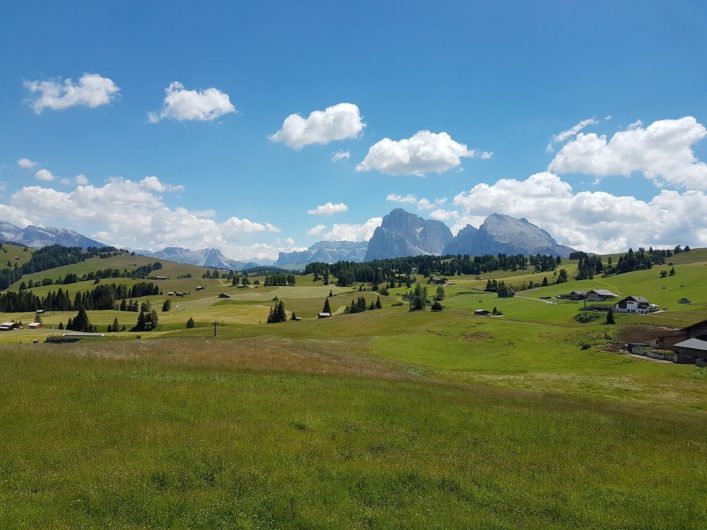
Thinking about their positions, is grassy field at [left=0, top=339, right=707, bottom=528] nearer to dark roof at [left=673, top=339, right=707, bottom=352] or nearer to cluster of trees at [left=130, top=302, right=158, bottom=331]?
dark roof at [left=673, top=339, right=707, bottom=352]

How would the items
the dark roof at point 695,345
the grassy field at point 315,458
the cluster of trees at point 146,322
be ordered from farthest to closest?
1. the cluster of trees at point 146,322
2. the dark roof at point 695,345
3. the grassy field at point 315,458

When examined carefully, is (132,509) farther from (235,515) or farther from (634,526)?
(634,526)

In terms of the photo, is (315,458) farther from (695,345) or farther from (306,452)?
(695,345)

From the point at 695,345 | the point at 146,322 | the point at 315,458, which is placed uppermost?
the point at 315,458

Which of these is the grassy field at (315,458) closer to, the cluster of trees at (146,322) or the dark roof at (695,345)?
the dark roof at (695,345)

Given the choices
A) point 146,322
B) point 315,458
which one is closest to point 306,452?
point 315,458

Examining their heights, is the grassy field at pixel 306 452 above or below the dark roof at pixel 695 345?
above

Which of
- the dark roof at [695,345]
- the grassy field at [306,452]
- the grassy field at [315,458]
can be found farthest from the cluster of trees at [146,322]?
the dark roof at [695,345]

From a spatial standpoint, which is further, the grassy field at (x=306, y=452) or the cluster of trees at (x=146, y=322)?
the cluster of trees at (x=146, y=322)

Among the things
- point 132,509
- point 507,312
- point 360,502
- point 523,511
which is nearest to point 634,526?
point 523,511

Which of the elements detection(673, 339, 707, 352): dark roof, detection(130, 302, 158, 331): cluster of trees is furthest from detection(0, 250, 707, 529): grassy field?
detection(130, 302, 158, 331): cluster of trees

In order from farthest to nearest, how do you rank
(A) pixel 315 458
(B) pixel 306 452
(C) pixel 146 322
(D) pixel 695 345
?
(C) pixel 146 322 → (D) pixel 695 345 → (B) pixel 306 452 → (A) pixel 315 458

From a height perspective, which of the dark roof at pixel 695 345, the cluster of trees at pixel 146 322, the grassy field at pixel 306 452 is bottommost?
the cluster of trees at pixel 146 322

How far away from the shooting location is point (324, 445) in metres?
16.9
